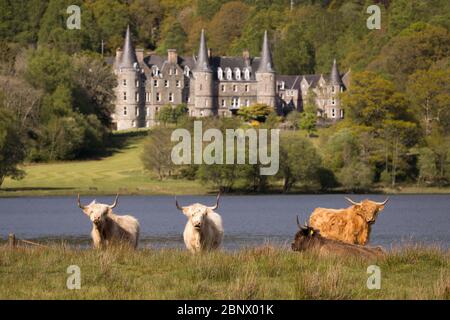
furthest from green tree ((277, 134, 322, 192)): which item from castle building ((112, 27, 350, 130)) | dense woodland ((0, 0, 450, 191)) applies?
castle building ((112, 27, 350, 130))

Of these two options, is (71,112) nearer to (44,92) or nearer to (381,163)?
(44,92)

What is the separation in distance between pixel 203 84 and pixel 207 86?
52 cm

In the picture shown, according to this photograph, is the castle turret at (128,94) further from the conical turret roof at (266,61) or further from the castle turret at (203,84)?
the conical turret roof at (266,61)

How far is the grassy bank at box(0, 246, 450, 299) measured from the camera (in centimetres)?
1543

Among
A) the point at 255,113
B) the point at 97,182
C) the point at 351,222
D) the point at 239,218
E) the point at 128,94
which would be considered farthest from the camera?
the point at 128,94

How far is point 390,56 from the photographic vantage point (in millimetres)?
111062

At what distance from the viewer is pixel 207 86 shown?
434 ft

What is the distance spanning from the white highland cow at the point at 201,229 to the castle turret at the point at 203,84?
10993 centimetres

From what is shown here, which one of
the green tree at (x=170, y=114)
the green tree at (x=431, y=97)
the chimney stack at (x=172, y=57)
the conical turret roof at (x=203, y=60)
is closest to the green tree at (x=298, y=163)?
the green tree at (x=431, y=97)

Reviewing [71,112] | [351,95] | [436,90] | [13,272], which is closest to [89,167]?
[71,112]

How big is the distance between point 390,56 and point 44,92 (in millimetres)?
34964

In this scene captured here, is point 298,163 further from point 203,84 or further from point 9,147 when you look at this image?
point 203,84

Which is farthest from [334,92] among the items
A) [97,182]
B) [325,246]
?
[325,246]

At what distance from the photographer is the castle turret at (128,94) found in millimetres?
132625
